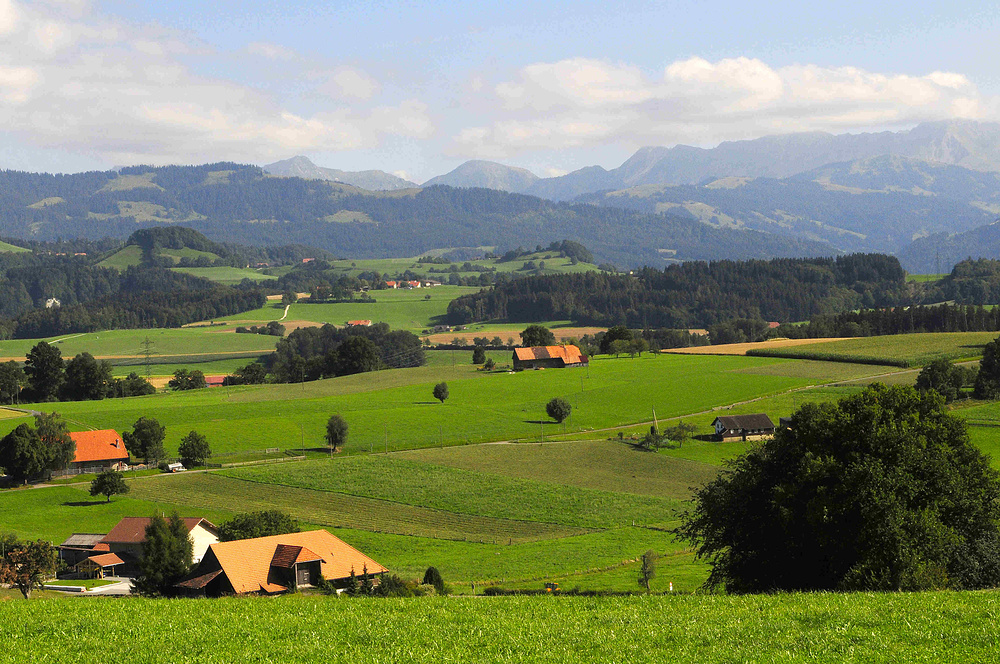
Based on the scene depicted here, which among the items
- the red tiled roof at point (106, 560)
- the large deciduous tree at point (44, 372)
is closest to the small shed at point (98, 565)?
the red tiled roof at point (106, 560)

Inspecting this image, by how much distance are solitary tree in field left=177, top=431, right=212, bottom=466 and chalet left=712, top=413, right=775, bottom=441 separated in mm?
45104

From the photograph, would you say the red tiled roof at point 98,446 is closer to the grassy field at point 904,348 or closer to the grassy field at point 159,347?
the grassy field at point 904,348

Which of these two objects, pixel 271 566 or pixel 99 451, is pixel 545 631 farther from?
pixel 99 451

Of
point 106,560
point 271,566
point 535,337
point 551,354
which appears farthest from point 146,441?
point 535,337

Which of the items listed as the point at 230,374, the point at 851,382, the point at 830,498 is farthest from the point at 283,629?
the point at 230,374

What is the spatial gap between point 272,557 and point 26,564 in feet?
37.0

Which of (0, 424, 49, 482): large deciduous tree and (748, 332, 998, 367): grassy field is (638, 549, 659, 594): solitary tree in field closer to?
(0, 424, 49, 482): large deciduous tree

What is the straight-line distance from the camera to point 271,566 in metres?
43.6

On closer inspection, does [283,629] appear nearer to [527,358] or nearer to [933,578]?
[933,578]

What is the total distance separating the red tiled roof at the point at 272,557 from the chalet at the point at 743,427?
48.3 m

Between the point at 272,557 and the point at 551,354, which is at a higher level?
the point at 551,354

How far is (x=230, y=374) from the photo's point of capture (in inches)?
6250

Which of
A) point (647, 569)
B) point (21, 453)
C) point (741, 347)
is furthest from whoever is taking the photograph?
point (741, 347)

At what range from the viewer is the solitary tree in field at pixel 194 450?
7825 centimetres
